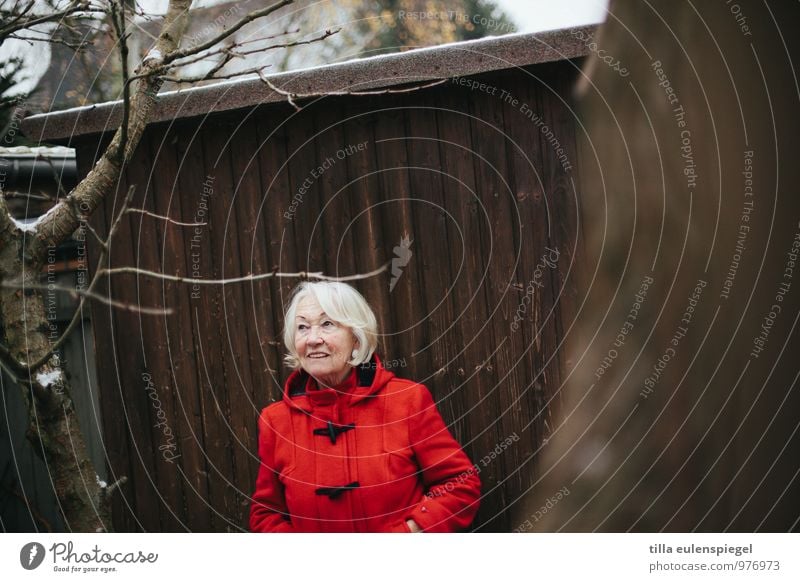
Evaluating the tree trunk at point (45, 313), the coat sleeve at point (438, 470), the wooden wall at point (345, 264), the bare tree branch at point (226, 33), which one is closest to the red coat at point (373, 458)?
the coat sleeve at point (438, 470)

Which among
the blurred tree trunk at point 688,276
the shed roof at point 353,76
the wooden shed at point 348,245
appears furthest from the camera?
the wooden shed at point 348,245

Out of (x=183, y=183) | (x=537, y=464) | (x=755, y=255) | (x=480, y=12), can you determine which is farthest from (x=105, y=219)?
(x=755, y=255)

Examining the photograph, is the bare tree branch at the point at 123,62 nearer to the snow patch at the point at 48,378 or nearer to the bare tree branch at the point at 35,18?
the bare tree branch at the point at 35,18

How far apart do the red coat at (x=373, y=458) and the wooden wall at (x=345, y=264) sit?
1.02ft

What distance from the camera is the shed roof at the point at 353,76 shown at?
1.92 meters

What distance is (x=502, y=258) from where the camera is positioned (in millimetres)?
2100

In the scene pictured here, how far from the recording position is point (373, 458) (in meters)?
1.87

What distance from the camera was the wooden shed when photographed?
2.05 meters

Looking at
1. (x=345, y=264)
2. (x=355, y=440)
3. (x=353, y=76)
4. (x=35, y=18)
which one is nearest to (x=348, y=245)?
(x=345, y=264)

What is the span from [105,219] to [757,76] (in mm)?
1992

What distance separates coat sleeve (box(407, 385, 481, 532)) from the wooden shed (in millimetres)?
305

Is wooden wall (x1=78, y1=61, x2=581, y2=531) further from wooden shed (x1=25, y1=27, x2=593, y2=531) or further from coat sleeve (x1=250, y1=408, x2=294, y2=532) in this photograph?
coat sleeve (x1=250, y1=408, x2=294, y2=532)

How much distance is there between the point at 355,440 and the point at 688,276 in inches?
38.5

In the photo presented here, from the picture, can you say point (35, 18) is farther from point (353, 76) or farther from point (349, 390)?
point (349, 390)
